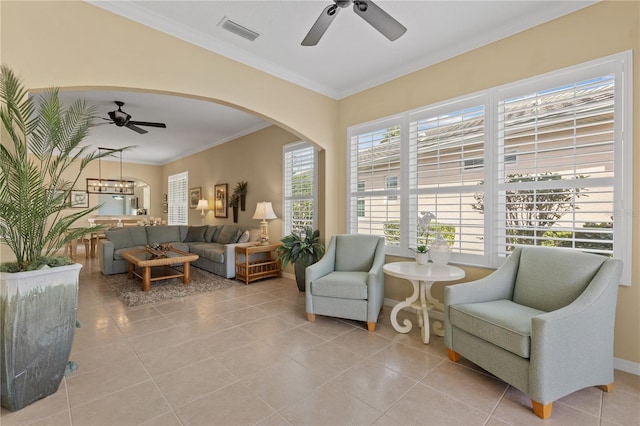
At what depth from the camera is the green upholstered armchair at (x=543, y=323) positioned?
5.84 feet

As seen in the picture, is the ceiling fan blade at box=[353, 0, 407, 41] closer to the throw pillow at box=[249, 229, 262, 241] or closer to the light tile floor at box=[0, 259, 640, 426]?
the light tile floor at box=[0, 259, 640, 426]

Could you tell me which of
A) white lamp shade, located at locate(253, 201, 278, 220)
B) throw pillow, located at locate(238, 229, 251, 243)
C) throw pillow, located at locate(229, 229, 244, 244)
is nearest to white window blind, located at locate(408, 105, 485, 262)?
white lamp shade, located at locate(253, 201, 278, 220)

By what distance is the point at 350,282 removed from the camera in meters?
3.10

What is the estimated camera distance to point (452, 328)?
2.40 m

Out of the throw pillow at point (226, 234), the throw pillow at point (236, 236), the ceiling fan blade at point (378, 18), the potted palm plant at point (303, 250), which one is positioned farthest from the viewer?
the throw pillow at point (226, 234)

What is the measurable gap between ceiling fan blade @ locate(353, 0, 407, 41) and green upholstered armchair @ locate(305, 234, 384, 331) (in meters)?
2.21

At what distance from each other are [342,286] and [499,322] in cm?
149

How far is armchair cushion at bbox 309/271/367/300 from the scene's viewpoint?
10.00 feet

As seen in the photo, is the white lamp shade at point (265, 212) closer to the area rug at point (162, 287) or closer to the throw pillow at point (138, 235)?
the area rug at point (162, 287)

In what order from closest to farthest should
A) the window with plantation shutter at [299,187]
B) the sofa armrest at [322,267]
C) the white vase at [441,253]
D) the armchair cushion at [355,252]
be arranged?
the white vase at [441,253] → the sofa armrest at [322,267] → the armchair cushion at [355,252] → the window with plantation shutter at [299,187]

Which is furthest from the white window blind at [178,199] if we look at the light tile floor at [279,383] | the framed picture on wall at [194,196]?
the light tile floor at [279,383]

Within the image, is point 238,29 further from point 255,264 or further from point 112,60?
point 255,264

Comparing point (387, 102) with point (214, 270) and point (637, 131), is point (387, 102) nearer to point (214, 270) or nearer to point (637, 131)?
point (637, 131)

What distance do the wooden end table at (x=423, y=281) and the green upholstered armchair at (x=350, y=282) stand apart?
242 millimetres
